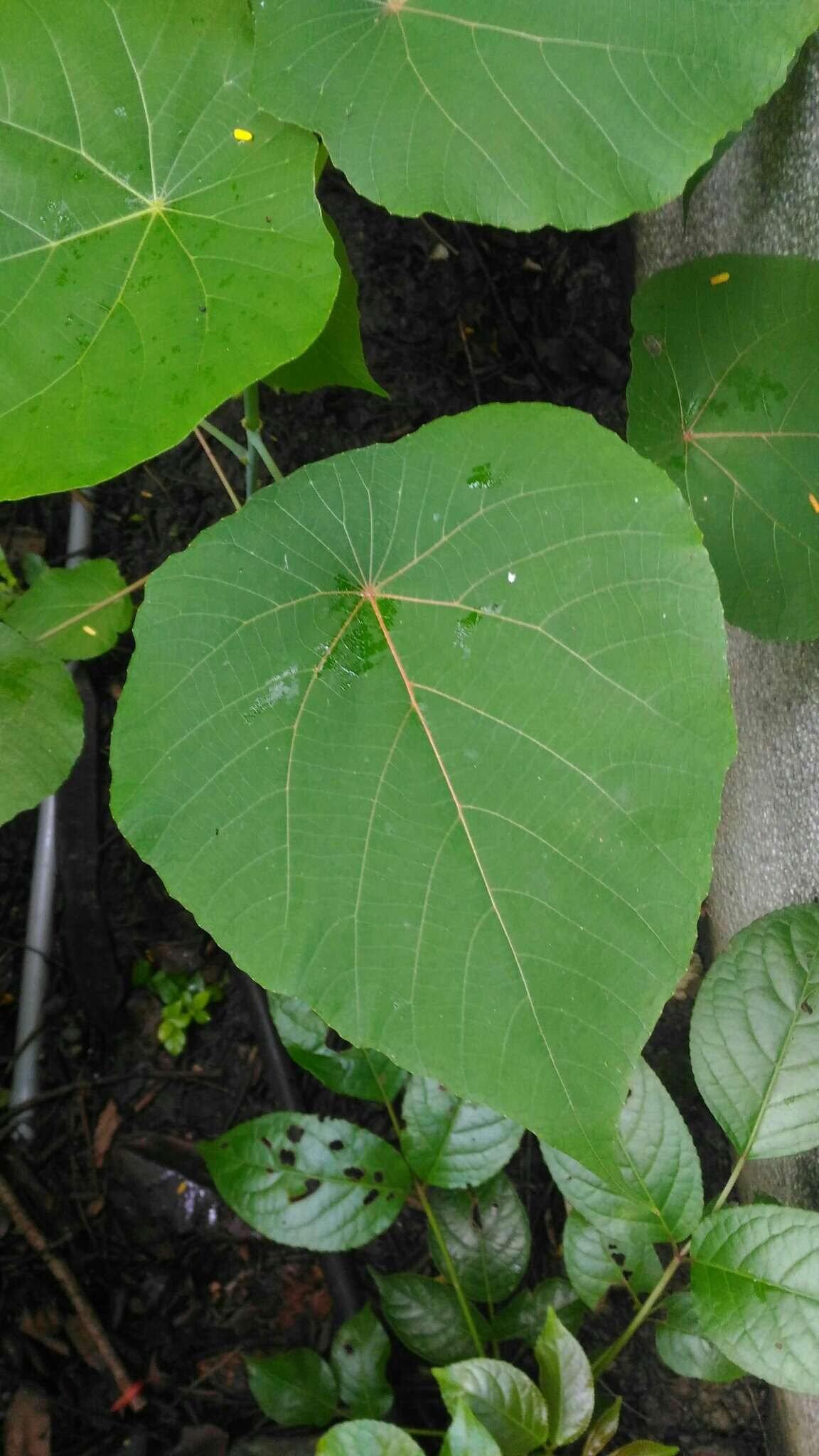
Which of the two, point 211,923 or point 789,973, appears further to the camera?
point 789,973

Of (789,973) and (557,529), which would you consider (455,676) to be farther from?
(789,973)

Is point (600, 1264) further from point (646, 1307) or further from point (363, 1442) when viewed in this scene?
point (363, 1442)

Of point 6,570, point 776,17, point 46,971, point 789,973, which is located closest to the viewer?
point 776,17

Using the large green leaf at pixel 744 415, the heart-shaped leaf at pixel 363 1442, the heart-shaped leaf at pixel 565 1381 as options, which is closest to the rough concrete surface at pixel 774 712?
the large green leaf at pixel 744 415

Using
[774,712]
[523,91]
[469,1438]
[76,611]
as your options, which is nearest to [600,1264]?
[469,1438]

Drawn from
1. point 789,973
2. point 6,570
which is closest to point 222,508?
point 6,570

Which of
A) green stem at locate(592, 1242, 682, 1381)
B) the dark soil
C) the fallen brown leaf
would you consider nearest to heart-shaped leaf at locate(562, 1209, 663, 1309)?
green stem at locate(592, 1242, 682, 1381)
